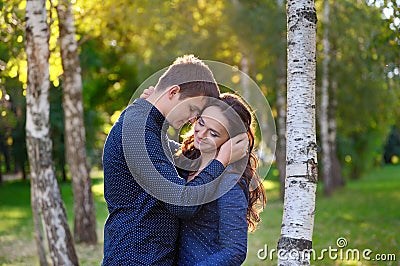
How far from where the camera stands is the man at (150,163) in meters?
3.87

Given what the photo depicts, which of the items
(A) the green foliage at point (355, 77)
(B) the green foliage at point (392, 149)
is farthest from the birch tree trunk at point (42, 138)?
(B) the green foliage at point (392, 149)

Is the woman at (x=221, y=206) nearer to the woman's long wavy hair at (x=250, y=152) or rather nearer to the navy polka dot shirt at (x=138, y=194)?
the woman's long wavy hair at (x=250, y=152)

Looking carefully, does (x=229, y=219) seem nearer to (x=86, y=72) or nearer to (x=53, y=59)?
(x=53, y=59)

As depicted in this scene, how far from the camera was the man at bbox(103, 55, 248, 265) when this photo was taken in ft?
12.7

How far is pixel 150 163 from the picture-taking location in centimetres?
384

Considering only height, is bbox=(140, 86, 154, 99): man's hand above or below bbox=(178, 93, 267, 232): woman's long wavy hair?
above

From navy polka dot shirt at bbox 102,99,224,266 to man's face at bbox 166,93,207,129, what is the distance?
66 millimetres

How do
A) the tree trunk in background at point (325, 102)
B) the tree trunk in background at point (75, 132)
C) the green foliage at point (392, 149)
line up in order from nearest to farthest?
the tree trunk in background at point (75, 132) → the tree trunk in background at point (325, 102) → the green foliage at point (392, 149)

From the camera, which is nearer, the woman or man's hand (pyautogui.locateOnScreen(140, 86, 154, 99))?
the woman

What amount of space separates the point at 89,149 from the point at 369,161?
13.3 metres

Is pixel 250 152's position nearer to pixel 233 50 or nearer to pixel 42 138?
pixel 42 138

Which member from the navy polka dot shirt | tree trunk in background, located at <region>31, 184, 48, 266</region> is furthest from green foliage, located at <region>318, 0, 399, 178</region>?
the navy polka dot shirt

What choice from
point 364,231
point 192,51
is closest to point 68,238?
point 364,231

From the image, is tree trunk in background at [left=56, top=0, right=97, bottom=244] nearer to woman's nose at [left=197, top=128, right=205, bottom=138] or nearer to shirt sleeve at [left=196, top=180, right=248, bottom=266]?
woman's nose at [left=197, top=128, right=205, bottom=138]
